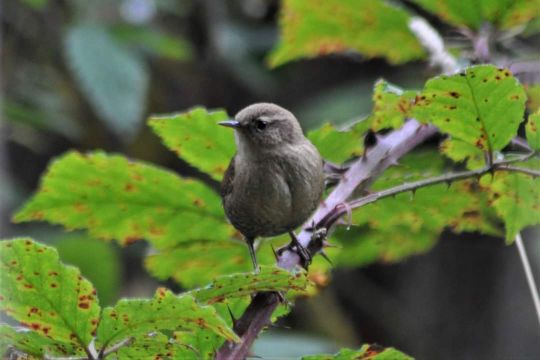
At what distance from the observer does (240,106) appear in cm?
573

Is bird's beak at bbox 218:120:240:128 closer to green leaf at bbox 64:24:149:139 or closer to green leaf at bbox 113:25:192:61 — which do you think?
green leaf at bbox 64:24:149:139

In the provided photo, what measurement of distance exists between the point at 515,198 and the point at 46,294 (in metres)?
1.00

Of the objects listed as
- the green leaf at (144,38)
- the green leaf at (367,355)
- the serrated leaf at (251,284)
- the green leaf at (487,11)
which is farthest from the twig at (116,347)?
the green leaf at (144,38)

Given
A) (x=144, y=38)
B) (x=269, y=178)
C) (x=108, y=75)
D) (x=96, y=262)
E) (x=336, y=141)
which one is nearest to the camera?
(x=336, y=141)

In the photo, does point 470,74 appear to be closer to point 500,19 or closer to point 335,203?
point 335,203

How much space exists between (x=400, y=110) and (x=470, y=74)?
27 cm

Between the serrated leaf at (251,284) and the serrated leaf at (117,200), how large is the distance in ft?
2.31

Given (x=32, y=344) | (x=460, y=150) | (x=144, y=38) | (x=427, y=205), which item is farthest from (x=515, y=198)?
(x=144, y=38)

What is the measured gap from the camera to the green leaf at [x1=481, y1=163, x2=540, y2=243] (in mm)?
1808

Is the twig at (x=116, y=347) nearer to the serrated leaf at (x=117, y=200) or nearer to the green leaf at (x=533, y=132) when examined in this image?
the serrated leaf at (x=117, y=200)

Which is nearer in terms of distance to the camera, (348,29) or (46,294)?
(46,294)

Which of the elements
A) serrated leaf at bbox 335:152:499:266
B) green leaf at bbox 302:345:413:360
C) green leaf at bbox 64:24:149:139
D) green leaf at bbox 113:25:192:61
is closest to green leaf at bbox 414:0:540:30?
serrated leaf at bbox 335:152:499:266

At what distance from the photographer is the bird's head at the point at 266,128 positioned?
7.80 ft

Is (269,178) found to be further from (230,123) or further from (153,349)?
(153,349)
